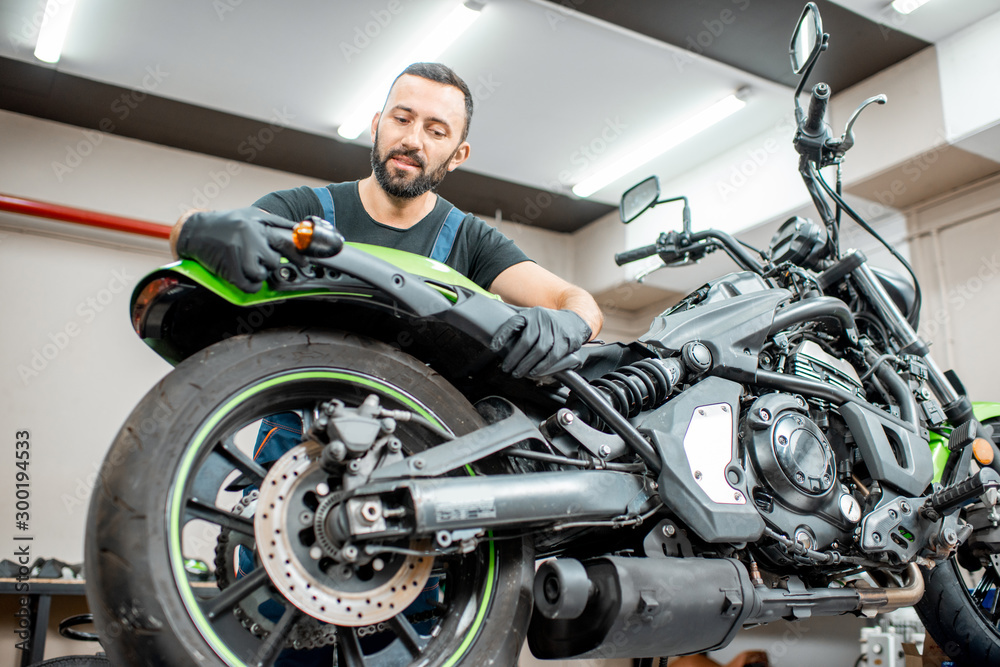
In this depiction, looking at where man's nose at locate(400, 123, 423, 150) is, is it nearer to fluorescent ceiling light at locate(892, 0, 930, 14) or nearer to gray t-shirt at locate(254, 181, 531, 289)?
gray t-shirt at locate(254, 181, 531, 289)

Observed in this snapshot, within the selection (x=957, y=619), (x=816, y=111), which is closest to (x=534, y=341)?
(x=816, y=111)

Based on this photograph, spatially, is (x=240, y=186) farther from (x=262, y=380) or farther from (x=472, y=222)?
(x=262, y=380)

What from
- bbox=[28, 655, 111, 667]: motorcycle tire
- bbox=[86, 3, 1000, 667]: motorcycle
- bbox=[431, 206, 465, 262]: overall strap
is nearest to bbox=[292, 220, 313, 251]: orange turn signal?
bbox=[86, 3, 1000, 667]: motorcycle

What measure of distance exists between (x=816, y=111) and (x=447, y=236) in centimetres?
110

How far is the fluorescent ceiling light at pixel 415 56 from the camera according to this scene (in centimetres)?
430

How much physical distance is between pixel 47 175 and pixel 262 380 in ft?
17.2

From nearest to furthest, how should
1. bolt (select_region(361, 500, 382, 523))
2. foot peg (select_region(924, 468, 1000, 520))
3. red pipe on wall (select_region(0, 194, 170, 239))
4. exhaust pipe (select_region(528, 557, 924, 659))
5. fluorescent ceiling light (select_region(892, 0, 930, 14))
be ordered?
1. bolt (select_region(361, 500, 382, 523))
2. exhaust pipe (select_region(528, 557, 924, 659))
3. foot peg (select_region(924, 468, 1000, 520))
4. fluorescent ceiling light (select_region(892, 0, 930, 14))
5. red pipe on wall (select_region(0, 194, 170, 239))

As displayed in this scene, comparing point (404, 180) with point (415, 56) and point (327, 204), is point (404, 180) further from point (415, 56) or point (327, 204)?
point (415, 56)

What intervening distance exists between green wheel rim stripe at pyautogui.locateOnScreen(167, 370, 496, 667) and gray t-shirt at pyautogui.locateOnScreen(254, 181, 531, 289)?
679 millimetres

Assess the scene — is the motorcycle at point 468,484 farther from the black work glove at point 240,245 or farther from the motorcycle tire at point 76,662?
the motorcycle tire at point 76,662

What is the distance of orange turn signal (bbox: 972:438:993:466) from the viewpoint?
194 cm

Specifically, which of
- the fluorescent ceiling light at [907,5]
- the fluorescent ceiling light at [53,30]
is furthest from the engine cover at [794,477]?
the fluorescent ceiling light at [53,30]

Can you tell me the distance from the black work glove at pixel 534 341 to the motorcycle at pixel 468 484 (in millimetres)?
30

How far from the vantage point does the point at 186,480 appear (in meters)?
1.04
